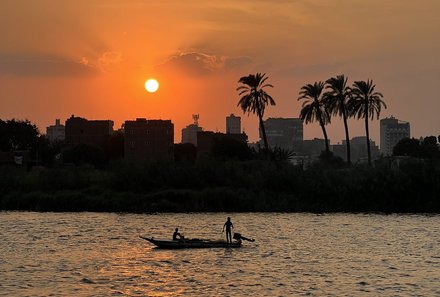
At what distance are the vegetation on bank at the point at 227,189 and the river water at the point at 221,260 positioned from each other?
18042 millimetres

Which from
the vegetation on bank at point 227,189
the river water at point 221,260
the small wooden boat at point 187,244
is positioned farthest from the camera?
the vegetation on bank at point 227,189

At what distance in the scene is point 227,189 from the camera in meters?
111

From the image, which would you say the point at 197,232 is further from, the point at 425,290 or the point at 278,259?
the point at 425,290

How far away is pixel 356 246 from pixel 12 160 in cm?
9735

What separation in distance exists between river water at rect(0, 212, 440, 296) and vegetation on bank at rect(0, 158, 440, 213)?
59.2 feet

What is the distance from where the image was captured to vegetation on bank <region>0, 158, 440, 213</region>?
358 feet

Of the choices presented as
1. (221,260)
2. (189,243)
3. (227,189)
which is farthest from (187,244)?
(227,189)

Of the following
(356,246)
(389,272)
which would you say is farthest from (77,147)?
(389,272)

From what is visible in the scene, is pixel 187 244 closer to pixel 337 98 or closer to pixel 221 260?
pixel 221 260

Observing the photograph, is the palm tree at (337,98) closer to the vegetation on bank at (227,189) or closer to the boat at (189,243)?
the vegetation on bank at (227,189)

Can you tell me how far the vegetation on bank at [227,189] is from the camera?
10900 centimetres

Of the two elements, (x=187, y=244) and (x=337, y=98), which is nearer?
(x=187, y=244)

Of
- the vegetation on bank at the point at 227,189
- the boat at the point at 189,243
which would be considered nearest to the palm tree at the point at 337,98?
the vegetation on bank at the point at 227,189

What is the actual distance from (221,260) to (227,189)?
54.6 metres
